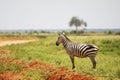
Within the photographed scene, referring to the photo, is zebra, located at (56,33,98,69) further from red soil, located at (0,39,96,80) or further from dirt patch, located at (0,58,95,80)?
red soil, located at (0,39,96,80)

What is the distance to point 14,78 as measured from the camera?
15.6 m

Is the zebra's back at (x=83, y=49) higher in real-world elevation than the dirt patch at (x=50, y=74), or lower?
higher

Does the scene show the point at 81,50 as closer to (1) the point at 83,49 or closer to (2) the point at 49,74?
(1) the point at 83,49

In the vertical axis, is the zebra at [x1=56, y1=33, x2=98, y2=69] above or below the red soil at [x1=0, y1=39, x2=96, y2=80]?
above

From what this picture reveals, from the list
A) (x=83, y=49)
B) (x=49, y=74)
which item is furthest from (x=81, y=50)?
(x=49, y=74)

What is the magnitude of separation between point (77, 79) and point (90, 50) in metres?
3.93

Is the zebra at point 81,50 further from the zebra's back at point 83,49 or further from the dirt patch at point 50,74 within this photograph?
the dirt patch at point 50,74

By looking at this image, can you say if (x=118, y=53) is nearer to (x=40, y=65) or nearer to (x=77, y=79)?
(x=40, y=65)

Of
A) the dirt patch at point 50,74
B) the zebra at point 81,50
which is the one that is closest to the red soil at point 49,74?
the dirt patch at point 50,74

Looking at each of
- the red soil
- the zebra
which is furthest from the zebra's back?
the red soil

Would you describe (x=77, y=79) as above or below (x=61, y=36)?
below

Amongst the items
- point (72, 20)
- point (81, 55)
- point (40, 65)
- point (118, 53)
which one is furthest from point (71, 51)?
point (72, 20)

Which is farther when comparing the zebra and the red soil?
the zebra

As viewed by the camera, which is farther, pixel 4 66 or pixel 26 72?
pixel 4 66
